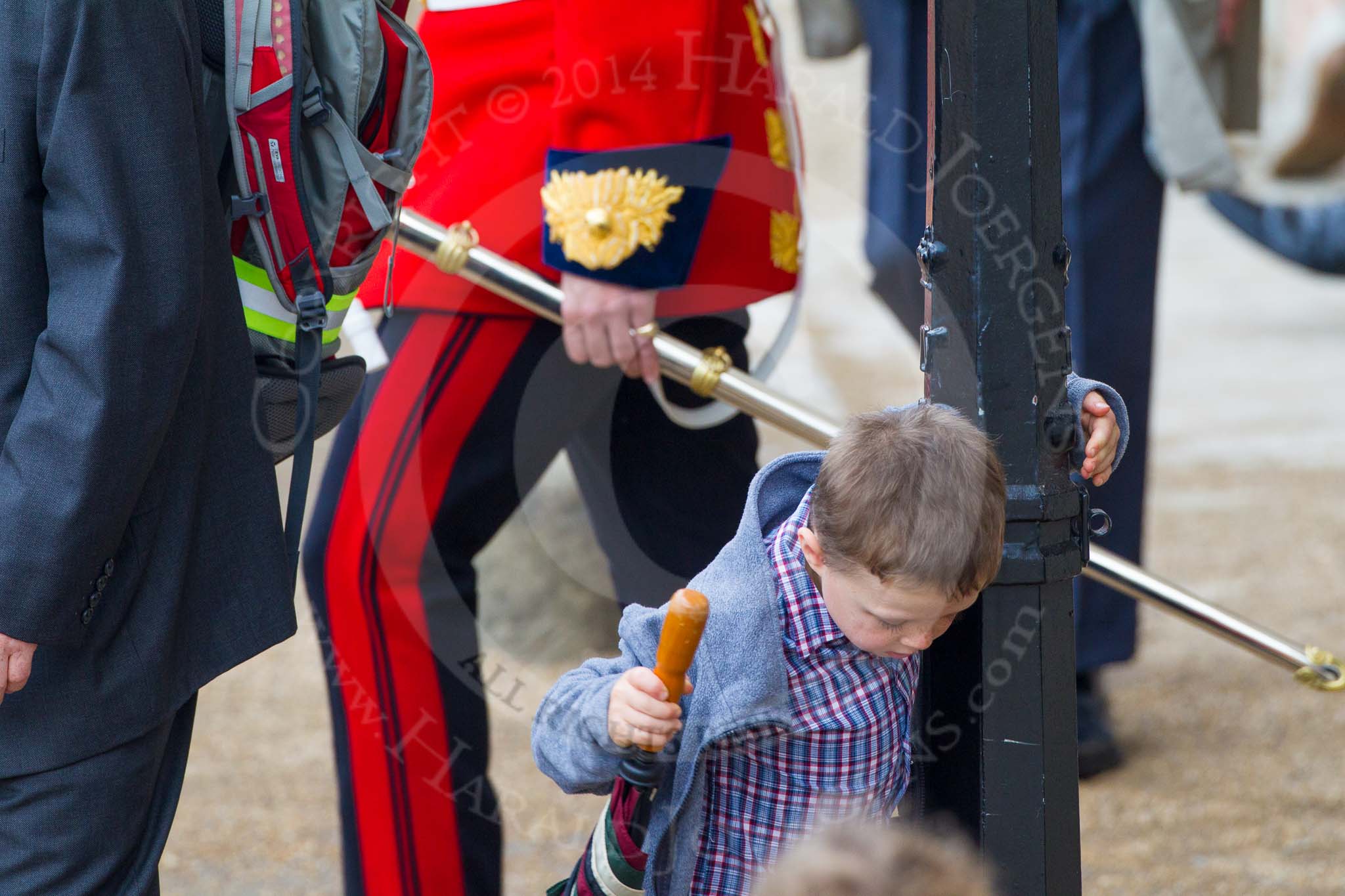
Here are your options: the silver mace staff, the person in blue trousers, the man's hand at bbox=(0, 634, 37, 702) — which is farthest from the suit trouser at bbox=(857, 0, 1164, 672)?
the man's hand at bbox=(0, 634, 37, 702)

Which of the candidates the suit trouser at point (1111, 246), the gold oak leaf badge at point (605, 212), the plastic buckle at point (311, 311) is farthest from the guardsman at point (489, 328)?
the suit trouser at point (1111, 246)

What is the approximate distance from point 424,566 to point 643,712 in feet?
2.46

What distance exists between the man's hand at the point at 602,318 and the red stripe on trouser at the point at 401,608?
110 mm

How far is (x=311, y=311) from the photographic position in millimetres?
1668

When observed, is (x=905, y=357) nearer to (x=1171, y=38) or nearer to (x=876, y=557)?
(x=1171, y=38)

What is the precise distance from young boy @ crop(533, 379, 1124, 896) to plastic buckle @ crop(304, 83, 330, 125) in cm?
57

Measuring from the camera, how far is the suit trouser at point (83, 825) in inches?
60.3

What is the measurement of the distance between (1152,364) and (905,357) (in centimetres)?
408

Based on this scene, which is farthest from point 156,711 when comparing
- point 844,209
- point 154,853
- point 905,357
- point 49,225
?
point 844,209

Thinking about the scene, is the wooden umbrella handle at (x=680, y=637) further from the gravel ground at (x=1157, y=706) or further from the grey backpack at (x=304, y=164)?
the gravel ground at (x=1157, y=706)

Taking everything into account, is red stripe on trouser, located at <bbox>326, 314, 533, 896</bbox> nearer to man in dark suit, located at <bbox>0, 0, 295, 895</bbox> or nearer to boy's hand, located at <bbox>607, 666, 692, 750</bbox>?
man in dark suit, located at <bbox>0, 0, 295, 895</bbox>

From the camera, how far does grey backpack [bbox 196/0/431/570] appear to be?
1551 mm

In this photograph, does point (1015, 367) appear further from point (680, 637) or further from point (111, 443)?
point (111, 443)

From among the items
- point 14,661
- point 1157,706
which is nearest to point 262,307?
point 14,661
